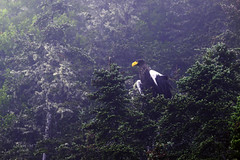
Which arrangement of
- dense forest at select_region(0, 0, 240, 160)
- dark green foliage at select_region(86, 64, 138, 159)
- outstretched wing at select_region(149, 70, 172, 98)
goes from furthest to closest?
outstretched wing at select_region(149, 70, 172, 98), dark green foliage at select_region(86, 64, 138, 159), dense forest at select_region(0, 0, 240, 160)

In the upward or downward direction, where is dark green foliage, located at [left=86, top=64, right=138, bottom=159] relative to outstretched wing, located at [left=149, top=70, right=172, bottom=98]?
downward

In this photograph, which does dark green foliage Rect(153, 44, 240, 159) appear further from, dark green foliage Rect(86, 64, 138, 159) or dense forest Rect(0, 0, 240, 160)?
dark green foliage Rect(86, 64, 138, 159)

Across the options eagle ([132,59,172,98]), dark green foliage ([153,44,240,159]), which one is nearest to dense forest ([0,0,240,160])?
dark green foliage ([153,44,240,159])

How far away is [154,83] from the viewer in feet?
30.0

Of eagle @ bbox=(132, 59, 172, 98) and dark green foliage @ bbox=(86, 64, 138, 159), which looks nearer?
dark green foliage @ bbox=(86, 64, 138, 159)

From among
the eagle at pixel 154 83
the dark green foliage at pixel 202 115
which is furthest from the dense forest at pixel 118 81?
the eagle at pixel 154 83

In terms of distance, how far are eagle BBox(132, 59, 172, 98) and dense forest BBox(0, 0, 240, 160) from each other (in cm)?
41

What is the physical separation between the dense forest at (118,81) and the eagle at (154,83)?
1.35 feet

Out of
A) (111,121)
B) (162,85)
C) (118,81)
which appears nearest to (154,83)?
(162,85)

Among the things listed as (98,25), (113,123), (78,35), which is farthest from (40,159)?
(98,25)

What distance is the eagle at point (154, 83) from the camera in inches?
343

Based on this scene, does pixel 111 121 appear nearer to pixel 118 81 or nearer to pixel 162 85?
pixel 118 81

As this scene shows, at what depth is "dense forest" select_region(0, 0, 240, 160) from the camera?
5.84 m

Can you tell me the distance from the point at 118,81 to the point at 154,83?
2.44 metres
